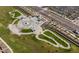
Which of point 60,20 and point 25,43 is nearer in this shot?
point 25,43

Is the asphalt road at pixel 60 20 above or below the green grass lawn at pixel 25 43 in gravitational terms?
above

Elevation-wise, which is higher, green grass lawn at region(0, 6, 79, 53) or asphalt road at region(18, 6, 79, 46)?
asphalt road at region(18, 6, 79, 46)

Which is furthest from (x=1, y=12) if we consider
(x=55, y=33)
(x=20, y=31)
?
(x=55, y=33)

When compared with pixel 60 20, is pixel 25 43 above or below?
below
